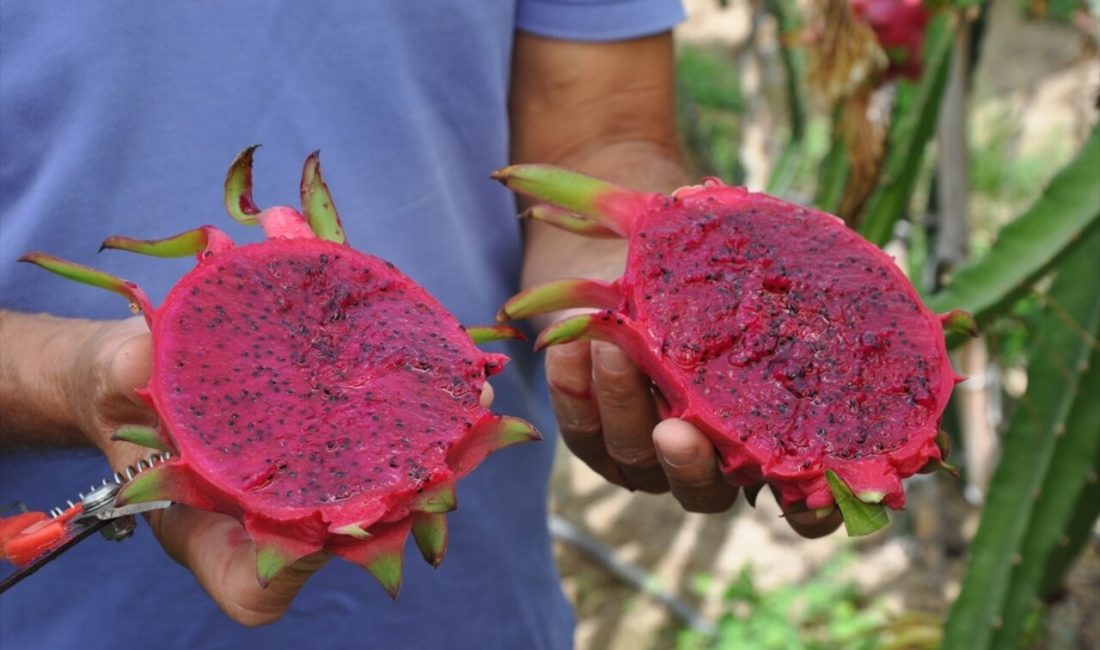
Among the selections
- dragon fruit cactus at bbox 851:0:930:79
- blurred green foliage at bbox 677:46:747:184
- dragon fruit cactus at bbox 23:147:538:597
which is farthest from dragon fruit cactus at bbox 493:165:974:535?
blurred green foliage at bbox 677:46:747:184

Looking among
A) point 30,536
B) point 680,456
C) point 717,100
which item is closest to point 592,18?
point 680,456

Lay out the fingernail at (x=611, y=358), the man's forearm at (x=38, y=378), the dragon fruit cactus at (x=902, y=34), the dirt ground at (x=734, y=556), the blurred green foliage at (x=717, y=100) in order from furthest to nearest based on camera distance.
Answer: the blurred green foliage at (x=717, y=100)
the dirt ground at (x=734, y=556)
the dragon fruit cactus at (x=902, y=34)
the fingernail at (x=611, y=358)
the man's forearm at (x=38, y=378)

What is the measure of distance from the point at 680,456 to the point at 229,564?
0.44m

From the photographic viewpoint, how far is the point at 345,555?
0.99m

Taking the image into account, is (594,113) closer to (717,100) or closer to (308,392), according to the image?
(308,392)

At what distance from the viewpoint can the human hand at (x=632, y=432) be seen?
1136 millimetres

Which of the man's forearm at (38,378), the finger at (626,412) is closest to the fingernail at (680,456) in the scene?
the finger at (626,412)

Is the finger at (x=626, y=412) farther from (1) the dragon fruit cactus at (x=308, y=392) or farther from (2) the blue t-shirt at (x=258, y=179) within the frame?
(2) the blue t-shirt at (x=258, y=179)

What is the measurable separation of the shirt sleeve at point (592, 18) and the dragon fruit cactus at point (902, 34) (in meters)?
1.02

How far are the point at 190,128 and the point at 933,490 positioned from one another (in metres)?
2.16

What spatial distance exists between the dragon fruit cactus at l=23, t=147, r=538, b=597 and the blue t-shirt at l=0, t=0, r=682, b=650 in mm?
193

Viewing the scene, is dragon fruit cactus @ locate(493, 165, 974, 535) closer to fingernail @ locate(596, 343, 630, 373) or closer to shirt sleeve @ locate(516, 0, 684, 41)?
fingernail @ locate(596, 343, 630, 373)

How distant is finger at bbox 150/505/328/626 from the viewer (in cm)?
100

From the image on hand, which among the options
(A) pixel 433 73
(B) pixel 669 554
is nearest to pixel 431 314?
Answer: (A) pixel 433 73
